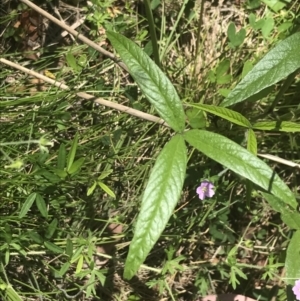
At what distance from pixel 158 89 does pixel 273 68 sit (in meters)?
0.28

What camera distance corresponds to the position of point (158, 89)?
1229mm

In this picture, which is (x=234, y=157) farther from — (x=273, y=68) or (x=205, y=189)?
(x=205, y=189)

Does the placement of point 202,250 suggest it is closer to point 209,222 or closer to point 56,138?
point 209,222

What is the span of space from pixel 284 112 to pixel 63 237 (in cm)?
78

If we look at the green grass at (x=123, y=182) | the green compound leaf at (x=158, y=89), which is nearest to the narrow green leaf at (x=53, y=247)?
the green grass at (x=123, y=182)

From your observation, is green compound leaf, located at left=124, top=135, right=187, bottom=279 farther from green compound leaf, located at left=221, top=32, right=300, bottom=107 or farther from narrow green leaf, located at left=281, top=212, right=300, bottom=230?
narrow green leaf, located at left=281, top=212, right=300, bottom=230

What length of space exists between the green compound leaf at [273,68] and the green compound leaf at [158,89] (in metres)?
0.15

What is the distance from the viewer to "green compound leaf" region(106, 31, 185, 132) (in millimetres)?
1226

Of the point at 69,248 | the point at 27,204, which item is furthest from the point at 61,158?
the point at 69,248

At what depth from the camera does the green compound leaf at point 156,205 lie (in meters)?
1.14

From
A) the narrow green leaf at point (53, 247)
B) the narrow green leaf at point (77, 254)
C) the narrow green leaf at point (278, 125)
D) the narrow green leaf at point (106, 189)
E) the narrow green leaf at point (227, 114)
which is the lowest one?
the narrow green leaf at point (77, 254)

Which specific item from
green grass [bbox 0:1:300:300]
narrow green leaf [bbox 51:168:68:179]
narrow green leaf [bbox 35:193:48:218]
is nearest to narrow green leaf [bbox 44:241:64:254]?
green grass [bbox 0:1:300:300]

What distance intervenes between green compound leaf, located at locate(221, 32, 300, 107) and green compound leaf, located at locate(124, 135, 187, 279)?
0.77ft

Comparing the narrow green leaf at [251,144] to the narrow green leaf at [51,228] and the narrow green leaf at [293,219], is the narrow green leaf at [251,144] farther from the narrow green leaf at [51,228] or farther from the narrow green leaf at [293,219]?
the narrow green leaf at [51,228]
